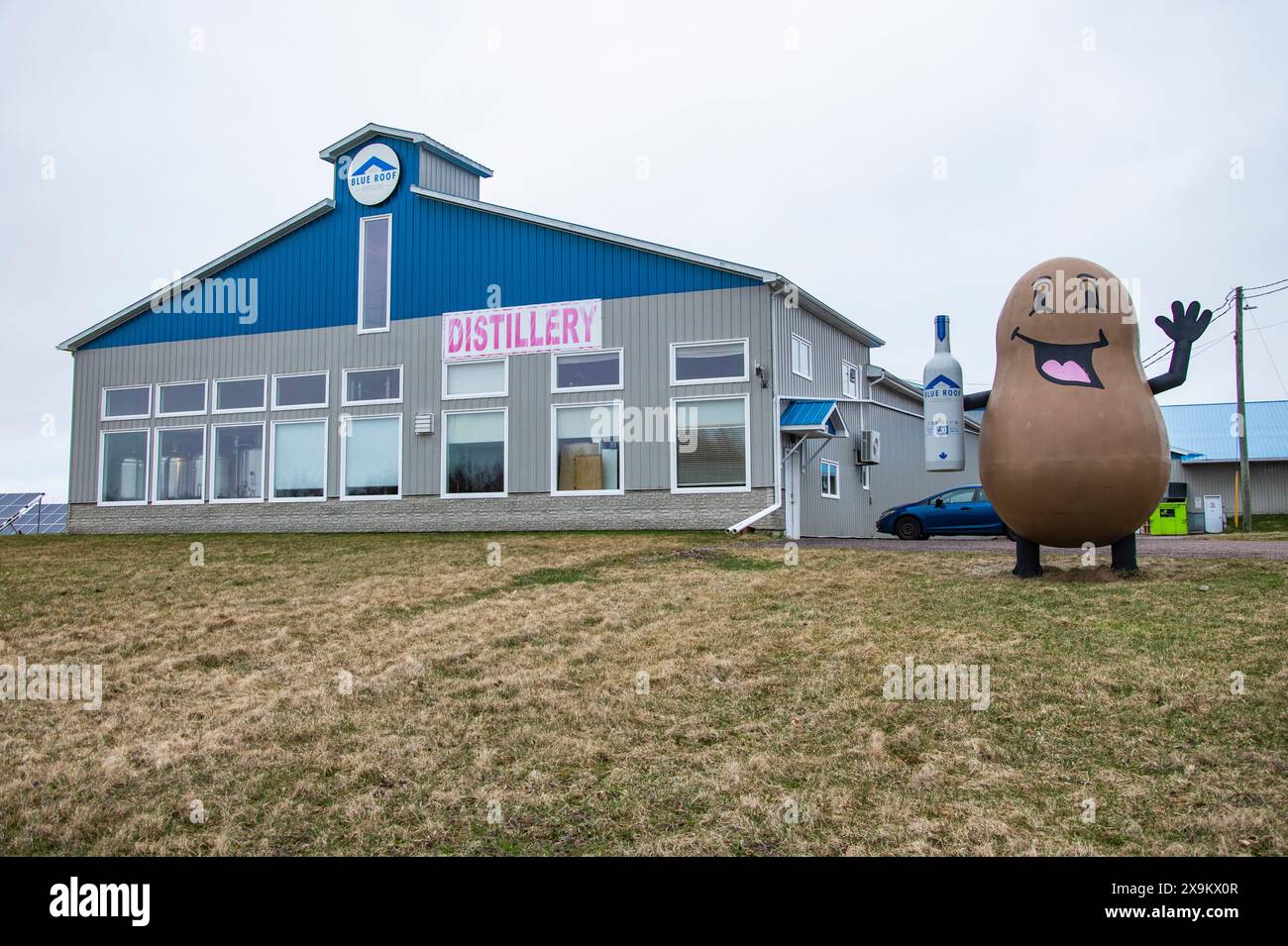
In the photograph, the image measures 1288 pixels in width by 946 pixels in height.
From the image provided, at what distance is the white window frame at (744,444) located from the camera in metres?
20.4

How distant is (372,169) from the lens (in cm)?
2450

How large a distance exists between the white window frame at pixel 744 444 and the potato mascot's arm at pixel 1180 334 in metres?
9.55

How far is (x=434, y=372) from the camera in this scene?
23250 mm

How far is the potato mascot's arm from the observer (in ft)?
37.3

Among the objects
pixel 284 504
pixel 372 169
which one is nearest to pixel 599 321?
pixel 372 169

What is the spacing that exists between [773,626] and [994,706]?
9.38 feet

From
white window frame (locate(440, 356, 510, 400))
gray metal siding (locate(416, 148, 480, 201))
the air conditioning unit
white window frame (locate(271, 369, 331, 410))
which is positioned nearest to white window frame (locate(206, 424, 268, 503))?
white window frame (locate(271, 369, 331, 410))

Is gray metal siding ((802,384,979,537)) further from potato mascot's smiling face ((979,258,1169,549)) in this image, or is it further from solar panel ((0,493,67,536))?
solar panel ((0,493,67,536))

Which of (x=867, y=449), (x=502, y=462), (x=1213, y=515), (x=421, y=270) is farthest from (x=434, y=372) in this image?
(x=1213, y=515)

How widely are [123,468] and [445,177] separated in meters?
11.3

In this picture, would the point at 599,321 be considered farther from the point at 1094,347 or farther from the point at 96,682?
the point at 96,682

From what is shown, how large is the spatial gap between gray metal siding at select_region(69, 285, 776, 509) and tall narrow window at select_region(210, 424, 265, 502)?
0.33 m

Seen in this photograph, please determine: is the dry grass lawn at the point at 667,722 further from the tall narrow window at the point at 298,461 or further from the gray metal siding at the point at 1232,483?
the gray metal siding at the point at 1232,483

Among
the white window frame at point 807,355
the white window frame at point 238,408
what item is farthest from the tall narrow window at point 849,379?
the white window frame at point 238,408
